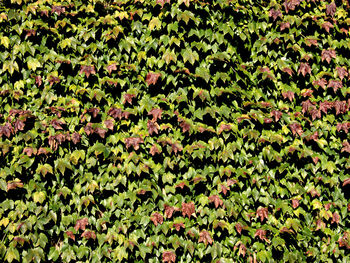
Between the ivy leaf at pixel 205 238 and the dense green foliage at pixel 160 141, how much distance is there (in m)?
0.04

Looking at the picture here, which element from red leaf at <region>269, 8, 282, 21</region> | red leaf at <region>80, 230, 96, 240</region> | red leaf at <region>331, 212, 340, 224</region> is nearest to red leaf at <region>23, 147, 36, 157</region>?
red leaf at <region>80, 230, 96, 240</region>

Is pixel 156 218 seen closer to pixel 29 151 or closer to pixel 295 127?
pixel 29 151

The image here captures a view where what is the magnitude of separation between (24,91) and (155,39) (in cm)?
148

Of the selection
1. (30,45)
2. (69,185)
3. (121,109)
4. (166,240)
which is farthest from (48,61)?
(166,240)

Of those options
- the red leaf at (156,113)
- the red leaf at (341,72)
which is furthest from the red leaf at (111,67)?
the red leaf at (341,72)

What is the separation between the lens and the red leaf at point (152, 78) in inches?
134

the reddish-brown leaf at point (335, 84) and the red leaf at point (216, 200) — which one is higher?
the reddish-brown leaf at point (335, 84)

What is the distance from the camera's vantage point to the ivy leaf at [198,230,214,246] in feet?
11.1

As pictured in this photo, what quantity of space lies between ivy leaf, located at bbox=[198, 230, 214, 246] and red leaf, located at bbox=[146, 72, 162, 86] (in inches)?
63.5

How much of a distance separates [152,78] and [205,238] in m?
1.72

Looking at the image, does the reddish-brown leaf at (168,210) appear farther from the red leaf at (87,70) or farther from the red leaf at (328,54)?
the red leaf at (328,54)

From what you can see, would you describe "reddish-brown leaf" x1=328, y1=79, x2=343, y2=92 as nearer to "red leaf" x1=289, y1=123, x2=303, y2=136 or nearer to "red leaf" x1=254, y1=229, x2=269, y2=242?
"red leaf" x1=289, y1=123, x2=303, y2=136

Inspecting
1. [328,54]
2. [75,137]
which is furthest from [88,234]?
[328,54]

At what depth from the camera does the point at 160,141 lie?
338 centimetres
